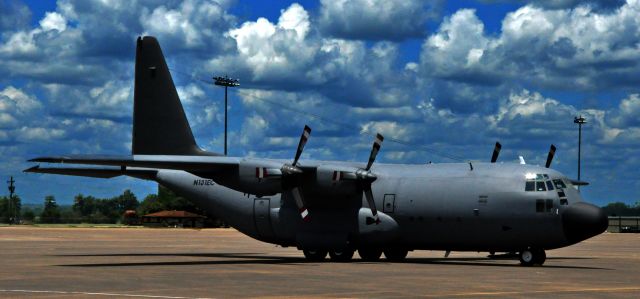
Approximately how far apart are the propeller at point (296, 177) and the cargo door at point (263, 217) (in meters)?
3.40

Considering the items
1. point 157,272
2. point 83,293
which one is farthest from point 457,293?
point 157,272

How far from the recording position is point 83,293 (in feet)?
70.3

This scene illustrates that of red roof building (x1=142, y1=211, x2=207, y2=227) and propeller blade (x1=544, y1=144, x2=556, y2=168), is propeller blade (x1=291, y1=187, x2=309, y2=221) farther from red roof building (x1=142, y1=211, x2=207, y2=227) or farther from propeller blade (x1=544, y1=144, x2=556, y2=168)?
red roof building (x1=142, y1=211, x2=207, y2=227)

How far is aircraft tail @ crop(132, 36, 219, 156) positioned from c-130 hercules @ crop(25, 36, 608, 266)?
2.30 metres

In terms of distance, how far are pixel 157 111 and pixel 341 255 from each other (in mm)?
12035

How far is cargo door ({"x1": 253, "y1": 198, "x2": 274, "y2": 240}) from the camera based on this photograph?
40656mm

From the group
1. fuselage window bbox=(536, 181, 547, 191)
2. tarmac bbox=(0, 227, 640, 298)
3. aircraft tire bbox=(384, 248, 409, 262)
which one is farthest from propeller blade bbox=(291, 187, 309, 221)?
fuselage window bbox=(536, 181, 547, 191)

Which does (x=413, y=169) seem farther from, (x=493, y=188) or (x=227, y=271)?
(x=227, y=271)

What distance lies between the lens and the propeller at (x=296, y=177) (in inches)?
1438

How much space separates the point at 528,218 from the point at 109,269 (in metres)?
15.2

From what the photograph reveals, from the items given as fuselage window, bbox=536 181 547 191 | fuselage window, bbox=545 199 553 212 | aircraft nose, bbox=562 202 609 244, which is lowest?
aircraft nose, bbox=562 202 609 244

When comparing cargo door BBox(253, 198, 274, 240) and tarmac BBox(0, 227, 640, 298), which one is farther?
cargo door BBox(253, 198, 274, 240)

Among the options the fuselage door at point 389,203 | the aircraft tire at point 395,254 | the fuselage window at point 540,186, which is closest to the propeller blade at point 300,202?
the fuselage door at point 389,203

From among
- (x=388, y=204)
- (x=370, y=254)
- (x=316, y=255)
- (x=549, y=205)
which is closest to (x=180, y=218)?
(x=370, y=254)
